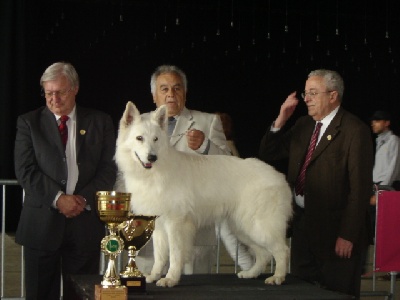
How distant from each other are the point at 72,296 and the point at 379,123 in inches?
207

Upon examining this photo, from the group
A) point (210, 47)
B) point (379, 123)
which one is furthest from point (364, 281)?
point (210, 47)

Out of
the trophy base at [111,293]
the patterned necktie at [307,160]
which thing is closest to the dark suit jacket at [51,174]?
Result: the trophy base at [111,293]

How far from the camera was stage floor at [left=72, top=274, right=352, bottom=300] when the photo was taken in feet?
11.8

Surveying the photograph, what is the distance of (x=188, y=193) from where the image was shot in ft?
13.4

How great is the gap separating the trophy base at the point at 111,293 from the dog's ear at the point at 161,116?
101 centimetres

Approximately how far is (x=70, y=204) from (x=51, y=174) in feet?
0.72

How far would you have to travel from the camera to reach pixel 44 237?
4.14m

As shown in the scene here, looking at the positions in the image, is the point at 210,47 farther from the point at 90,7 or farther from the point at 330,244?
the point at 330,244

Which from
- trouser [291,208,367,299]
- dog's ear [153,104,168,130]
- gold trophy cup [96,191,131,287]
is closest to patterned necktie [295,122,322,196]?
trouser [291,208,367,299]

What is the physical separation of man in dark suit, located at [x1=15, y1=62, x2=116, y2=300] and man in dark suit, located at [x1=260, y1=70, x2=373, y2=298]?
1188mm

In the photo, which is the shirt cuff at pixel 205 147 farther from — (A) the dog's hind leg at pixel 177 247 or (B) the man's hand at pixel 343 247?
(B) the man's hand at pixel 343 247

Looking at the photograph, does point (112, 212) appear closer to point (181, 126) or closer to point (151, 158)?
point (151, 158)

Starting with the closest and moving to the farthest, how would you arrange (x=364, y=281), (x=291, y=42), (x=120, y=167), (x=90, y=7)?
(x=120, y=167)
(x=364, y=281)
(x=90, y=7)
(x=291, y=42)

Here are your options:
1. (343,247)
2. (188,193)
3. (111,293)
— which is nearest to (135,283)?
(111,293)
